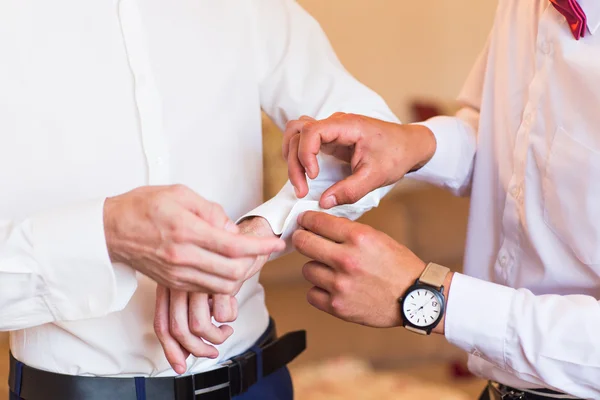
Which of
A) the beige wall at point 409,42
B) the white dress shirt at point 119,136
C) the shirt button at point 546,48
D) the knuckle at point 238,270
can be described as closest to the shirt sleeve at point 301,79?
the white dress shirt at point 119,136

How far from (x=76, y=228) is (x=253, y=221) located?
1.12 ft

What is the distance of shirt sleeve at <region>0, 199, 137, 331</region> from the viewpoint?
3.35 feet

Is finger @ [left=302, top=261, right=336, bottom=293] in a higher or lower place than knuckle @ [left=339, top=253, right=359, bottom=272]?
lower

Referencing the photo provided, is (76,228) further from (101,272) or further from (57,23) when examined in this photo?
(57,23)

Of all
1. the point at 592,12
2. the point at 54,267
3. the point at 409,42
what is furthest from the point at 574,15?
the point at 409,42

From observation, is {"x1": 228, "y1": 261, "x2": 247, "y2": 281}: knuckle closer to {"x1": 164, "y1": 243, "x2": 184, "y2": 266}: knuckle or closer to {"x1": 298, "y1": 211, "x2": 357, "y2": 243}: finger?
{"x1": 164, "y1": 243, "x2": 184, "y2": 266}: knuckle

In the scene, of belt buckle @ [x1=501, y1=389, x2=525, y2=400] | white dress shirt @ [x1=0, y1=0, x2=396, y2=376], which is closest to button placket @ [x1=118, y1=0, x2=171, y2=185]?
white dress shirt @ [x1=0, y1=0, x2=396, y2=376]

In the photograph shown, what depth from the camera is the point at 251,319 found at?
1.41 metres


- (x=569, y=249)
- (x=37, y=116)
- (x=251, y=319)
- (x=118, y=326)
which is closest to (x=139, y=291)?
(x=118, y=326)

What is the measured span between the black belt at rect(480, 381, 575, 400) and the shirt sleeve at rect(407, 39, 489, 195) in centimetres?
42

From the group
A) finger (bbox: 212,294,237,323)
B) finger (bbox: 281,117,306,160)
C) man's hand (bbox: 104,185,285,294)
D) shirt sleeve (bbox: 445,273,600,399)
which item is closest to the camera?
man's hand (bbox: 104,185,285,294)

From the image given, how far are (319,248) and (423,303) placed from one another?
0.19 meters

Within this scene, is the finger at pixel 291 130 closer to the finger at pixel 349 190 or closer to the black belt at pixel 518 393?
the finger at pixel 349 190

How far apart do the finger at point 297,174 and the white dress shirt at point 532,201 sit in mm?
303
